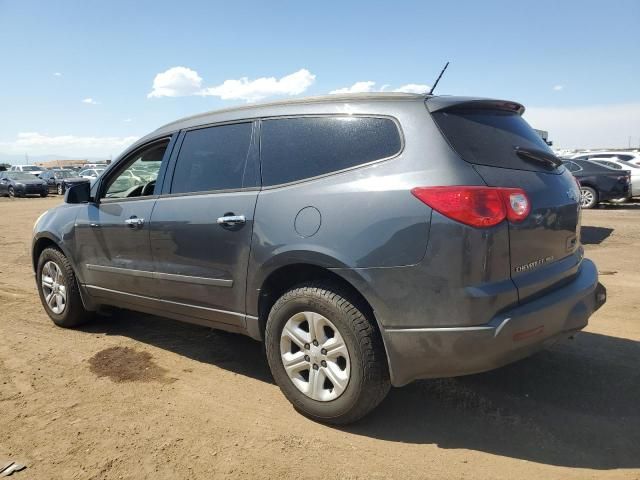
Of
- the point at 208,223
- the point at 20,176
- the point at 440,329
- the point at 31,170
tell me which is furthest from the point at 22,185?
the point at 440,329

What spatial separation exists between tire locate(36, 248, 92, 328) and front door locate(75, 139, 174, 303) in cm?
25

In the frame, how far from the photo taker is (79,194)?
15.2 ft

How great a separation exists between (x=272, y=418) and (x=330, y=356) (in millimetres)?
594

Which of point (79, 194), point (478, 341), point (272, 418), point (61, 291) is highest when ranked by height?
point (79, 194)

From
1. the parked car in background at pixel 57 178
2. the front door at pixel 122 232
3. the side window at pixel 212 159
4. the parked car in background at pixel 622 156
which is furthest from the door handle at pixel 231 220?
the parked car in background at pixel 57 178

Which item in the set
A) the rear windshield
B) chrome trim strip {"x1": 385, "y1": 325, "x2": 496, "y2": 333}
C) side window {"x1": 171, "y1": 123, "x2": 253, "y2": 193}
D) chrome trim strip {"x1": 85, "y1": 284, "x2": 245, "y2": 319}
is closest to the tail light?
the rear windshield

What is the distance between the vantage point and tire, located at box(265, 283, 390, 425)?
2801mm

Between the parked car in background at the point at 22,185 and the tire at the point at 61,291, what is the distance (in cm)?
2835

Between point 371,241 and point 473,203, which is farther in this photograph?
point 371,241

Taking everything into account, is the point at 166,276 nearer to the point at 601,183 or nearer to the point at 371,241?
the point at 371,241

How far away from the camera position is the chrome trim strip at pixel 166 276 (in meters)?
3.48

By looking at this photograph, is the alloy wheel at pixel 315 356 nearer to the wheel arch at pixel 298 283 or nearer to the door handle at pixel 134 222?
the wheel arch at pixel 298 283

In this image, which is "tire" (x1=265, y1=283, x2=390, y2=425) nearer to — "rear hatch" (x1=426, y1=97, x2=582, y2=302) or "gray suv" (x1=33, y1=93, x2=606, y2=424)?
"gray suv" (x1=33, y1=93, x2=606, y2=424)

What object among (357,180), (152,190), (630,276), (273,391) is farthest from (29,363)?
(630,276)
